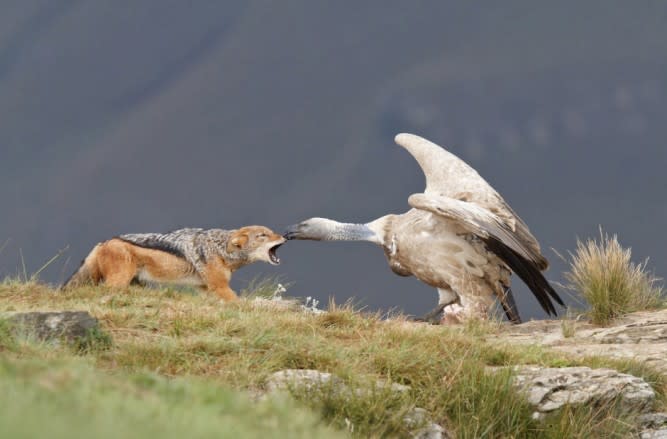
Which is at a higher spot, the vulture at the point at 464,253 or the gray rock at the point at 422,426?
the vulture at the point at 464,253

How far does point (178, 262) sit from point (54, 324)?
4339 mm

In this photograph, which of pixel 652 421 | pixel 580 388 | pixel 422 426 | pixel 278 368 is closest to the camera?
pixel 422 426

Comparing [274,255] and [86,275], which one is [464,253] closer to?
[274,255]

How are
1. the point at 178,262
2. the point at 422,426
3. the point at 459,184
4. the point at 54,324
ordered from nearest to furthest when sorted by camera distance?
1. the point at 422,426
2. the point at 54,324
3. the point at 178,262
4. the point at 459,184

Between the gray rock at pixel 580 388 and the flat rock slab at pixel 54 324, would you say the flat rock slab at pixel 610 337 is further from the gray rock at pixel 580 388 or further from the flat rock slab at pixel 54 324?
the flat rock slab at pixel 54 324

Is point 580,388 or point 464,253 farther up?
point 464,253

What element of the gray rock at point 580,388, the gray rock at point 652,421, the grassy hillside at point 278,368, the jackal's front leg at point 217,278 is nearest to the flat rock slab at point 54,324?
the grassy hillside at point 278,368

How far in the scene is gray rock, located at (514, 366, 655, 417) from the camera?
767cm

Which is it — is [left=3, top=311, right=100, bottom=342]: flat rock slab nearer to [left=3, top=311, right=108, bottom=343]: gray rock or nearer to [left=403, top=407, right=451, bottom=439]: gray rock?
[left=3, top=311, right=108, bottom=343]: gray rock

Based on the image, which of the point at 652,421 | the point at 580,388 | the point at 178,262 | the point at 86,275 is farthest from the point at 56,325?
the point at 652,421

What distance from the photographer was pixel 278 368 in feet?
24.4

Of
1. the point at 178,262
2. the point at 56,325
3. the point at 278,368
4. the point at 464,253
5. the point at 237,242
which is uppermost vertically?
the point at 464,253

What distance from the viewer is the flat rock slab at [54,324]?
24.6ft

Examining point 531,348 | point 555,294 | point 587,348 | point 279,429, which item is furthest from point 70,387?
point 555,294
